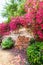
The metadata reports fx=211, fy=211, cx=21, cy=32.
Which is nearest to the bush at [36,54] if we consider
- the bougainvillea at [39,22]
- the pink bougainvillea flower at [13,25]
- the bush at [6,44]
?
the bougainvillea at [39,22]

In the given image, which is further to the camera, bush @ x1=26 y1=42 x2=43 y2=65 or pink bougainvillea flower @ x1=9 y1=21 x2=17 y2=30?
pink bougainvillea flower @ x1=9 y1=21 x2=17 y2=30

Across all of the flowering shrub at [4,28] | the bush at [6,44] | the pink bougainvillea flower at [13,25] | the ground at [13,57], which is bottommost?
the ground at [13,57]

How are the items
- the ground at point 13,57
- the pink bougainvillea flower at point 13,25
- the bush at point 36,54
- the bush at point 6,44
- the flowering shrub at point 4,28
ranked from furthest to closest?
the bush at point 6,44
the flowering shrub at point 4,28
the pink bougainvillea flower at point 13,25
the ground at point 13,57
the bush at point 36,54

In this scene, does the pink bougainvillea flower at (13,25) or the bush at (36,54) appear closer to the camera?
the bush at (36,54)

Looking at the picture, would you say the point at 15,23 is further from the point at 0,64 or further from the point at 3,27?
the point at 0,64

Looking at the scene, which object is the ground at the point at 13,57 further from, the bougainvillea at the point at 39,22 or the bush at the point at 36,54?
the bougainvillea at the point at 39,22

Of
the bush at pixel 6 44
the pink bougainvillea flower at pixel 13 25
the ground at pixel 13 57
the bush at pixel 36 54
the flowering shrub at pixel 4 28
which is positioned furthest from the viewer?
the bush at pixel 6 44

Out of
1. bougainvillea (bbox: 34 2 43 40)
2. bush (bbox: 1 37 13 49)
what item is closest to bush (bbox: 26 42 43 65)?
bougainvillea (bbox: 34 2 43 40)

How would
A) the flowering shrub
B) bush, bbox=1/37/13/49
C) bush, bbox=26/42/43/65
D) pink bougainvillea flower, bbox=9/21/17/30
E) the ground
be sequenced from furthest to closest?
bush, bbox=1/37/13/49
the flowering shrub
pink bougainvillea flower, bbox=9/21/17/30
the ground
bush, bbox=26/42/43/65

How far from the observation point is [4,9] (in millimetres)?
13266

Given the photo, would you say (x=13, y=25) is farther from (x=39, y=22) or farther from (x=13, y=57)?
(x=39, y=22)

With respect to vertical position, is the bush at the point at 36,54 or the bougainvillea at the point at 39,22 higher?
the bougainvillea at the point at 39,22

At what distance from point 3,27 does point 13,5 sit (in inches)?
154

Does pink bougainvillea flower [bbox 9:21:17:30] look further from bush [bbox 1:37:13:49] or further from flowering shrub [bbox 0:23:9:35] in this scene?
bush [bbox 1:37:13:49]
